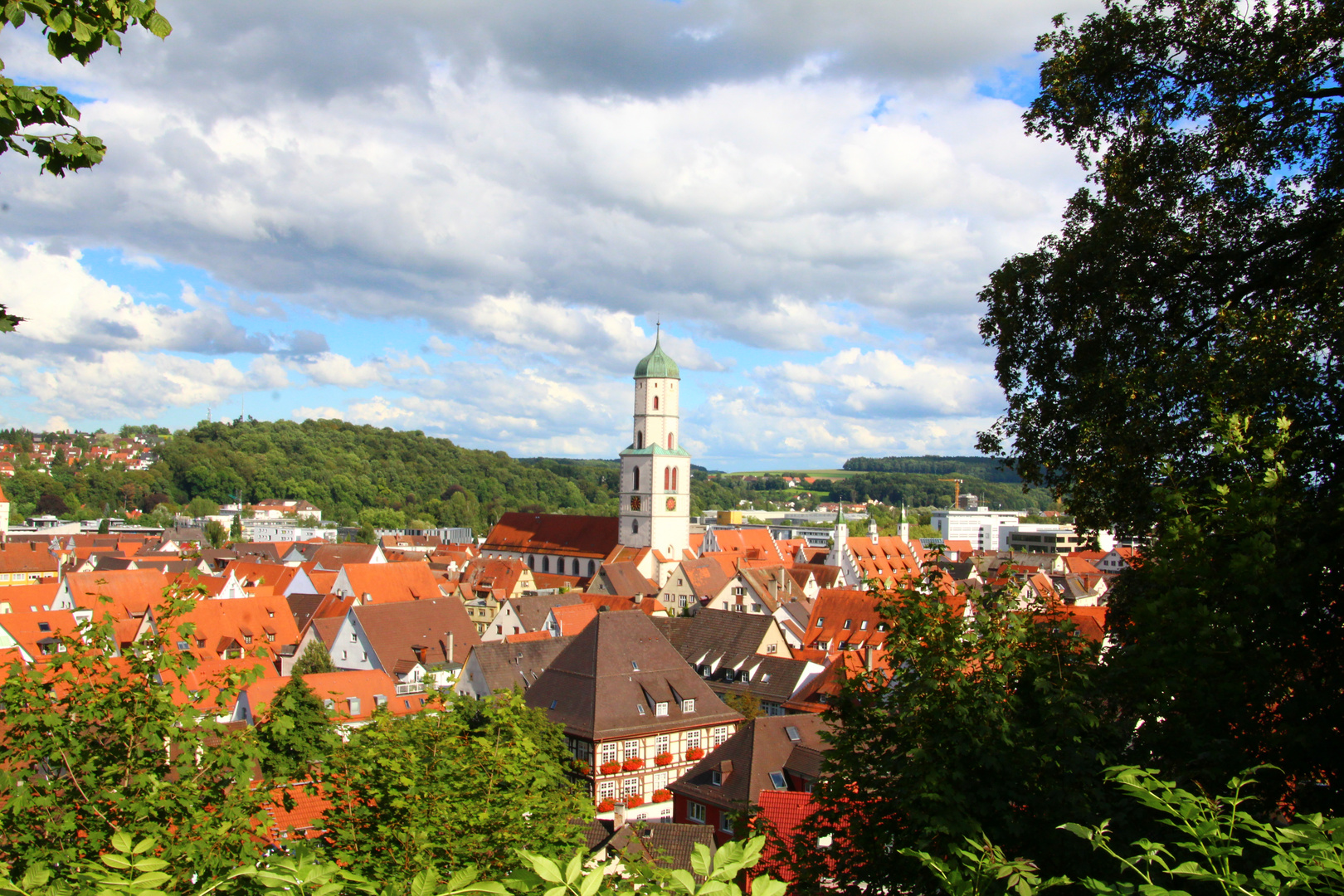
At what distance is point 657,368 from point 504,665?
54.4m

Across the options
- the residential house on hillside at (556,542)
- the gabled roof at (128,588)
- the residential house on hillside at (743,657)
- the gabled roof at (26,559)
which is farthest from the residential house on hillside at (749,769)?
the gabled roof at (26,559)

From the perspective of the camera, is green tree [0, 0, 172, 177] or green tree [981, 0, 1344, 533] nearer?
green tree [0, 0, 172, 177]

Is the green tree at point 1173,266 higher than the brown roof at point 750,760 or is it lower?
higher

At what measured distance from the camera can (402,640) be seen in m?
40.0

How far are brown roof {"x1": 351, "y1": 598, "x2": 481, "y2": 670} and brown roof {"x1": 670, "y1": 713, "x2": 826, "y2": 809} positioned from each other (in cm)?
1688

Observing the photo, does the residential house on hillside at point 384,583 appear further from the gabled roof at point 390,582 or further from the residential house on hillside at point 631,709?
the residential house on hillside at point 631,709

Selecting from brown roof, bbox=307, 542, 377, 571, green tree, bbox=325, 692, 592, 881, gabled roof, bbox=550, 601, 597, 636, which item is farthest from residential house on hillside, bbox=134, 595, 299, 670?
green tree, bbox=325, 692, 592, 881

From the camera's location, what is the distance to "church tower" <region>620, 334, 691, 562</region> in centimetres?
8069

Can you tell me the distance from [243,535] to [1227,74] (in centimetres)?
15544

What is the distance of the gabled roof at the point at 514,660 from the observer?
1328 inches

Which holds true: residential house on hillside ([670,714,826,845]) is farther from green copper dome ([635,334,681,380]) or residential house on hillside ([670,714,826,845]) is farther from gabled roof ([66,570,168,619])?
green copper dome ([635,334,681,380])

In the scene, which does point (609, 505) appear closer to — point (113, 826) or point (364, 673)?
point (364, 673)

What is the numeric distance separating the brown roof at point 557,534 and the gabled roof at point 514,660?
4554cm

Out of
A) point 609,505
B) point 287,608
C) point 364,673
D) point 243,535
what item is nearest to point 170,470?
point 243,535
